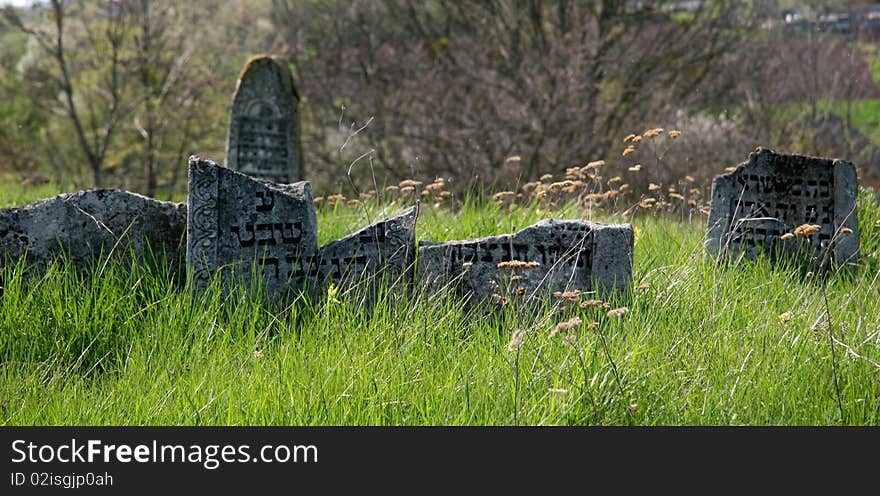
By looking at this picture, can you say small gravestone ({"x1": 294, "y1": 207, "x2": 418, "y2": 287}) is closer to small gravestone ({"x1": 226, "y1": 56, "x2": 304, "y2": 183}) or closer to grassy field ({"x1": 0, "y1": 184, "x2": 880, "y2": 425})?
grassy field ({"x1": 0, "y1": 184, "x2": 880, "y2": 425})

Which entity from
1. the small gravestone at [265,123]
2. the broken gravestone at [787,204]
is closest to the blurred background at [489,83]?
the small gravestone at [265,123]

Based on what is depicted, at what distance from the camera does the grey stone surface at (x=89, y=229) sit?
5109 mm

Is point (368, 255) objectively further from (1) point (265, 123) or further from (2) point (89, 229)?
(1) point (265, 123)

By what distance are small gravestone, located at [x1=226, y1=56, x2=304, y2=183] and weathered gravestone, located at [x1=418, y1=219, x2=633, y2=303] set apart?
5166mm

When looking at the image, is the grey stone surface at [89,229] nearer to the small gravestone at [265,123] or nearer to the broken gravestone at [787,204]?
the broken gravestone at [787,204]

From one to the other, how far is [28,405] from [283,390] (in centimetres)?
111

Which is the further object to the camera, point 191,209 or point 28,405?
point 191,209

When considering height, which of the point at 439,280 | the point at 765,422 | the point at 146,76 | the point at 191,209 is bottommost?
the point at 765,422

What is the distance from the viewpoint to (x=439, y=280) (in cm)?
501

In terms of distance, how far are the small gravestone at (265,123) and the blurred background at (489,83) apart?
1.91m

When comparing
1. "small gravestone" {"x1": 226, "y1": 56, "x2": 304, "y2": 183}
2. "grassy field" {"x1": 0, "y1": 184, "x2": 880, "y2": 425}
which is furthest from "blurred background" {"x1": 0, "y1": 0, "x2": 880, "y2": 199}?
"grassy field" {"x1": 0, "y1": 184, "x2": 880, "y2": 425}
